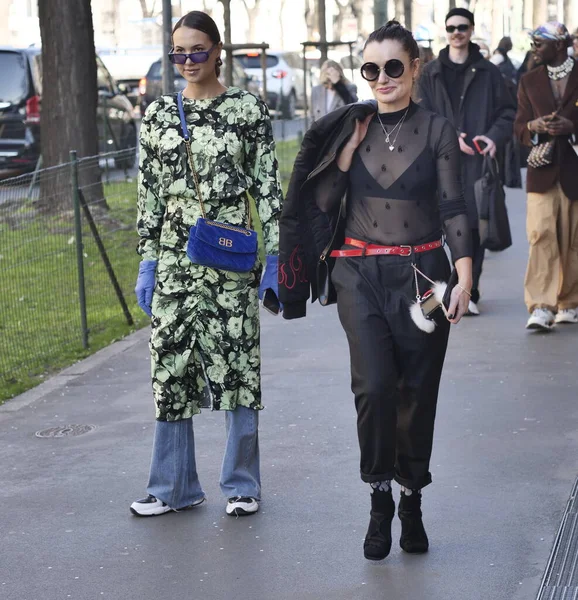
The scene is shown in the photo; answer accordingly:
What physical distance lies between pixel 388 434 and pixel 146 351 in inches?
185

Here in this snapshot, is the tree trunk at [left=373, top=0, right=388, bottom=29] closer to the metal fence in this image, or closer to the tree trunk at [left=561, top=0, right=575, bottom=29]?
the metal fence

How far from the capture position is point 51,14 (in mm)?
16250

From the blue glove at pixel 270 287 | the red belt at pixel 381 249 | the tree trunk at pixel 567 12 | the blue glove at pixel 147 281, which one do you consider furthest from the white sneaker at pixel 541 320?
the tree trunk at pixel 567 12

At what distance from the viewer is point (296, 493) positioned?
617 centimetres

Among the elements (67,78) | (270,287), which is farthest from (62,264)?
(67,78)

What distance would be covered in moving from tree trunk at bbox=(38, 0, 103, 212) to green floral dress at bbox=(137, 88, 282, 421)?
1082 cm

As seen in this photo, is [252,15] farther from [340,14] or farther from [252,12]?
[340,14]

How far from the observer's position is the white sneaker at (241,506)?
5848 millimetres

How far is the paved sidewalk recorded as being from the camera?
16.8ft

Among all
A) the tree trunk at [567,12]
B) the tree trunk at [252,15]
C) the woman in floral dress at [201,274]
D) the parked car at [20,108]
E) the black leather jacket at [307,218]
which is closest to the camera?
the black leather jacket at [307,218]

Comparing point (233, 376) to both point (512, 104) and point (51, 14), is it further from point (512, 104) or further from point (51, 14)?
point (51, 14)

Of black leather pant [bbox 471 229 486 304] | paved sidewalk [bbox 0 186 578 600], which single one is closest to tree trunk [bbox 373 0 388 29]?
black leather pant [bbox 471 229 486 304]

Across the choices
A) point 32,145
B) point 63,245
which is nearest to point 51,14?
point 32,145

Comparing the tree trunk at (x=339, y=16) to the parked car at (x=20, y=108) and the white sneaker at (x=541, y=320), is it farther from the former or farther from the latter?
the white sneaker at (x=541, y=320)
